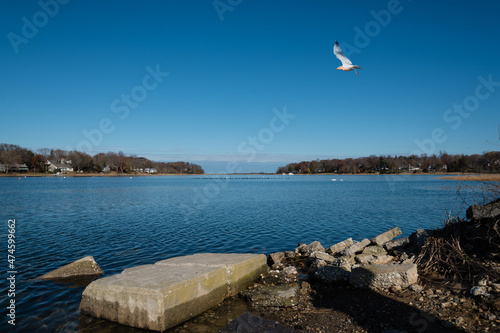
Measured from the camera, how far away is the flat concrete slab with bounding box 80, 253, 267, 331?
20.4 ft

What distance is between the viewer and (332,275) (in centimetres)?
894

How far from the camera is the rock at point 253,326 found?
6344 millimetres

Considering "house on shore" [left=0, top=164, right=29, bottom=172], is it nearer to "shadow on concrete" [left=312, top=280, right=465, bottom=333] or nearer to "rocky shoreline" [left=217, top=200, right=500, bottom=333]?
"rocky shoreline" [left=217, top=200, right=500, bottom=333]

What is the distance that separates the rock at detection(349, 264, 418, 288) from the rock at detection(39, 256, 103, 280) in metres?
8.66

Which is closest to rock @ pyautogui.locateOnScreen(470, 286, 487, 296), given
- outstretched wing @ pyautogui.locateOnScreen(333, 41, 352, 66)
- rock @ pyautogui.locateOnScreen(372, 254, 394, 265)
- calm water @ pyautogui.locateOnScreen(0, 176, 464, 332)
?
calm water @ pyautogui.locateOnScreen(0, 176, 464, 332)

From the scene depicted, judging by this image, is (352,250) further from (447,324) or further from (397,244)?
(447,324)

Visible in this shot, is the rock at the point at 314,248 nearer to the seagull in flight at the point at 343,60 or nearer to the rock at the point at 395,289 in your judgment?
the rock at the point at 395,289

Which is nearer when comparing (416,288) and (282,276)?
(416,288)

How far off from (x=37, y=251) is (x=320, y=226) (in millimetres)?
16484

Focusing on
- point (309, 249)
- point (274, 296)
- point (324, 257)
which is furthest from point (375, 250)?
point (274, 296)

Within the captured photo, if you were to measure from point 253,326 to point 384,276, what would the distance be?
153 inches

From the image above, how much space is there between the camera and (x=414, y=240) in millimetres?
11195

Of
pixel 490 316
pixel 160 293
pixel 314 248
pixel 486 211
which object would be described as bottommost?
pixel 314 248

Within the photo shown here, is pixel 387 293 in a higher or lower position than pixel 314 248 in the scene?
higher
